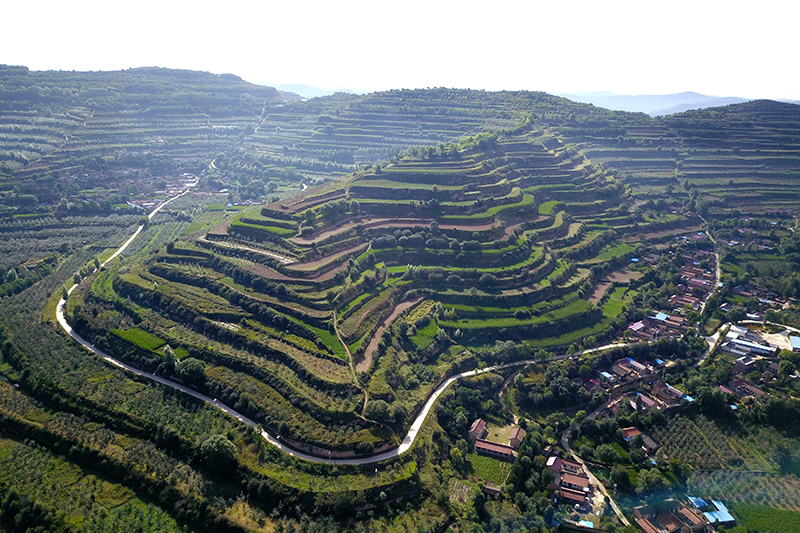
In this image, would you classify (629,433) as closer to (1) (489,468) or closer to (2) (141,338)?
(1) (489,468)

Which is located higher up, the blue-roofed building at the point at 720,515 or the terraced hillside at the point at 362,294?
the terraced hillside at the point at 362,294

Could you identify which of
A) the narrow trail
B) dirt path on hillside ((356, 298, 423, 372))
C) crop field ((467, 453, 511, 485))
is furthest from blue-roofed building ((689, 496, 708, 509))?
dirt path on hillside ((356, 298, 423, 372))

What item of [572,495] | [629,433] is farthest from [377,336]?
[629,433]

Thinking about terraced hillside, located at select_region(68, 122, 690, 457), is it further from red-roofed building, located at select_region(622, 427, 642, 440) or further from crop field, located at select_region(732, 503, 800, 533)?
crop field, located at select_region(732, 503, 800, 533)

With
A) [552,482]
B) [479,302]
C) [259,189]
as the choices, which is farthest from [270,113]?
[552,482]

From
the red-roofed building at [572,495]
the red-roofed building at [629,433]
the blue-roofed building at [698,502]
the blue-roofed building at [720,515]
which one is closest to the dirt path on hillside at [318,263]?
the red-roofed building at [572,495]

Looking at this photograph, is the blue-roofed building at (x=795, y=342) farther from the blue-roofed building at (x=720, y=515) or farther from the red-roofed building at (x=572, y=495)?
the red-roofed building at (x=572, y=495)
